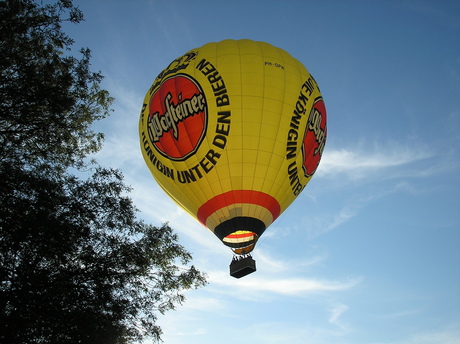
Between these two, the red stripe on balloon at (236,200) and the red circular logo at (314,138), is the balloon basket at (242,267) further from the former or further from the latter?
the red circular logo at (314,138)

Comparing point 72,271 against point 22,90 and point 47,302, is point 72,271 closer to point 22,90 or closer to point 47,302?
point 47,302

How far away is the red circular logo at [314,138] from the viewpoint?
17.5m

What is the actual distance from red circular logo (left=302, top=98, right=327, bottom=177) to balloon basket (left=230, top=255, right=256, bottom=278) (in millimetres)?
4981

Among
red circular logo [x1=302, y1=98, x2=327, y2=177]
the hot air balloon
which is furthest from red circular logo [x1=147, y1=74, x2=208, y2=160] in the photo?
red circular logo [x1=302, y1=98, x2=327, y2=177]

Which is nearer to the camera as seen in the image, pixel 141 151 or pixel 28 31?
pixel 28 31

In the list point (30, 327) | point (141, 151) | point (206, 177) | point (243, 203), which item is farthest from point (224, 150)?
point (30, 327)

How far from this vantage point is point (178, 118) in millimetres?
16250

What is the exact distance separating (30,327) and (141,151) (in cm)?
1138

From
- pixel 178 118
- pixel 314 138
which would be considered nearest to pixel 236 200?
pixel 178 118

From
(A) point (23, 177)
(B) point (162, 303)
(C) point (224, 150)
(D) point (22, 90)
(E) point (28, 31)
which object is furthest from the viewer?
(C) point (224, 150)

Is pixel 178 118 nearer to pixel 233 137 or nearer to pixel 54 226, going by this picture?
pixel 233 137

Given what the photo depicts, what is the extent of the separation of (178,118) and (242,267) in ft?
22.6

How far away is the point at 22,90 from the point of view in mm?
9227

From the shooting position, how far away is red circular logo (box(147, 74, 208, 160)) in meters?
16.0
